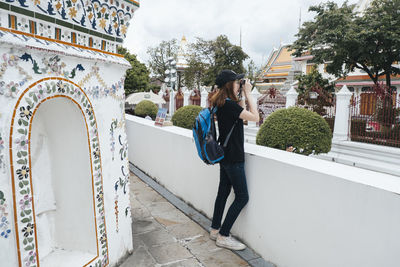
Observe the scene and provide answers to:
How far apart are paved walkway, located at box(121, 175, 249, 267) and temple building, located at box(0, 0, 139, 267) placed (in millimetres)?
242

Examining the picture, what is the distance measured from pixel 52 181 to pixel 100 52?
1082 millimetres

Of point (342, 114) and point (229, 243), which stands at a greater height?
point (342, 114)

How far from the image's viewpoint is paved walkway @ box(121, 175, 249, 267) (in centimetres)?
274

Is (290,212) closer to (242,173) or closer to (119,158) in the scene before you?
(242,173)

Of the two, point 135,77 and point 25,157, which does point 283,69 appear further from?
point 25,157

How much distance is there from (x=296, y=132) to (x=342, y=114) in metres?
4.86

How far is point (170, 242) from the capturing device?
3.11 m

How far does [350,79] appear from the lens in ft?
79.2

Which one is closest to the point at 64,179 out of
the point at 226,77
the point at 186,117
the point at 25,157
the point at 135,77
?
the point at 25,157

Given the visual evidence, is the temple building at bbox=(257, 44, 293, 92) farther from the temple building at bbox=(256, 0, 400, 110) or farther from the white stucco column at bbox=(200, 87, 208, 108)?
the white stucco column at bbox=(200, 87, 208, 108)

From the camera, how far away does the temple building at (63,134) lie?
1.66 m

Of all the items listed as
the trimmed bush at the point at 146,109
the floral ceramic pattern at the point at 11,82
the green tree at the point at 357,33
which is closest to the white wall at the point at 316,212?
the floral ceramic pattern at the point at 11,82

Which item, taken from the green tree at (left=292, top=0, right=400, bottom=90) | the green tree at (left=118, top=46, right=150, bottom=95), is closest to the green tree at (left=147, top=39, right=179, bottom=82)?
the green tree at (left=118, top=46, right=150, bottom=95)

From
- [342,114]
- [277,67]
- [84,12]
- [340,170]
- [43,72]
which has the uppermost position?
[277,67]
